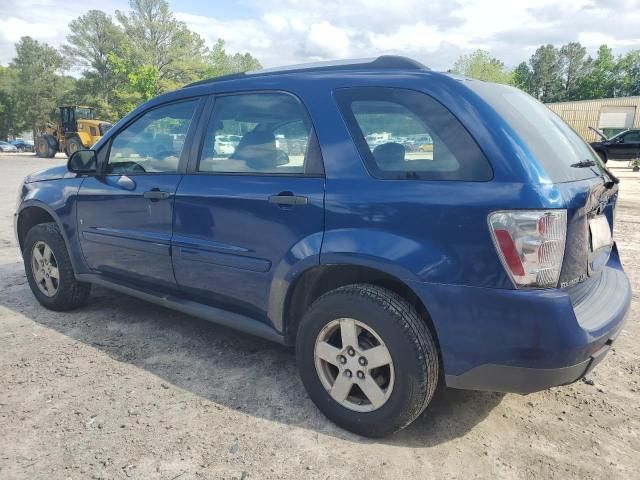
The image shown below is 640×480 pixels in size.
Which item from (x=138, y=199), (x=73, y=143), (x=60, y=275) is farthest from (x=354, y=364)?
(x=73, y=143)

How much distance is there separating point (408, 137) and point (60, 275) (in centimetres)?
313

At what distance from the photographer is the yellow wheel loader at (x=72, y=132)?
26.9 m

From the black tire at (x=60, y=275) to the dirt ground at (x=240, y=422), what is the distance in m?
0.48

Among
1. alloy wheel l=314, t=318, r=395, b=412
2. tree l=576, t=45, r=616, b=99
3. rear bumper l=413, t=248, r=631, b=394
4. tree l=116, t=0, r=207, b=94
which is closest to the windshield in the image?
tree l=116, t=0, r=207, b=94

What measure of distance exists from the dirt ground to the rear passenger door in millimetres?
515

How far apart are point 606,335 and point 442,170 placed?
1032 mm

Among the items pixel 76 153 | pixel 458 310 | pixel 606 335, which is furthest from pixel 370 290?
pixel 76 153

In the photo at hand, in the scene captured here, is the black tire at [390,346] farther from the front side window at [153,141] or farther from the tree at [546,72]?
the tree at [546,72]

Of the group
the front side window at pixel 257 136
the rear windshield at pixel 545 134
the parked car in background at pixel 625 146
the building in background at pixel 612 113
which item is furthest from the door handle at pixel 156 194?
the building in background at pixel 612 113

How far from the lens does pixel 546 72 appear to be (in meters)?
99.2

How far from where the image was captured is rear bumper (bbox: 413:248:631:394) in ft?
6.67

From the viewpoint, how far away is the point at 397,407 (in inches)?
92.3

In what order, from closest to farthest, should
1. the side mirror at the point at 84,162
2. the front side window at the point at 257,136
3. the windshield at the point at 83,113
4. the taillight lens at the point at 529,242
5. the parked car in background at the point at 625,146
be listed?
the taillight lens at the point at 529,242, the front side window at the point at 257,136, the side mirror at the point at 84,162, the parked car in background at the point at 625,146, the windshield at the point at 83,113

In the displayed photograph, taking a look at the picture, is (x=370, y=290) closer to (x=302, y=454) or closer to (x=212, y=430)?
(x=302, y=454)
